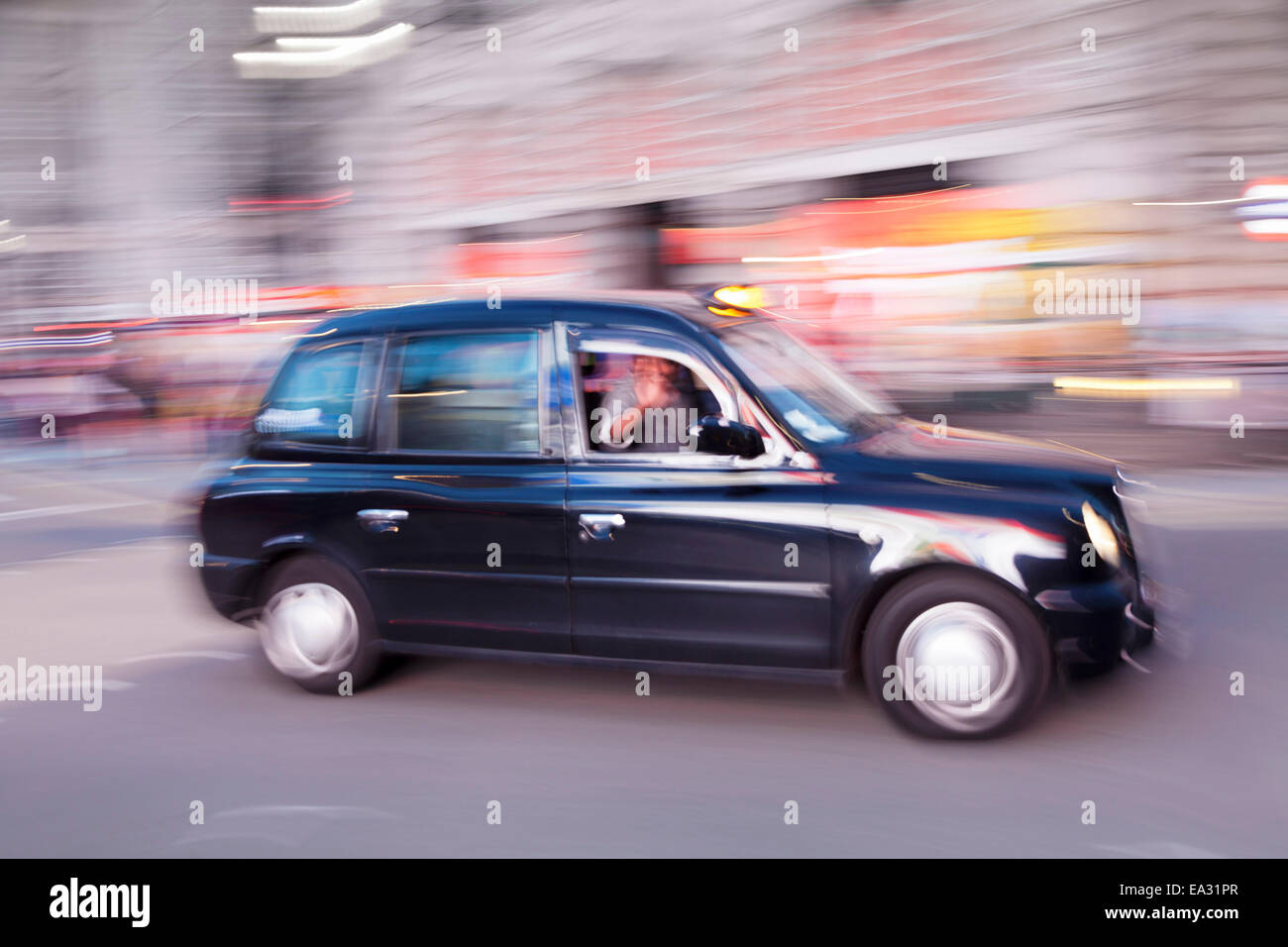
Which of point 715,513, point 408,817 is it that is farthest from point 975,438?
point 408,817

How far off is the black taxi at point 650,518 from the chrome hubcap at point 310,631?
13 millimetres

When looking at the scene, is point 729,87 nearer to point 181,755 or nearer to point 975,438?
point 975,438

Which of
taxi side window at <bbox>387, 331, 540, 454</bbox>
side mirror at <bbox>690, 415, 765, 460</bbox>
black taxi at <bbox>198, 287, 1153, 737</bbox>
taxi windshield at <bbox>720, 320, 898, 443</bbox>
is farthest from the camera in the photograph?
taxi side window at <bbox>387, 331, 540, 454</bbox>

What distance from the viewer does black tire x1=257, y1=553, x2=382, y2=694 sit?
518 centimetres

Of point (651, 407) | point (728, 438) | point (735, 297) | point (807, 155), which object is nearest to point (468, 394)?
point (651, 407)

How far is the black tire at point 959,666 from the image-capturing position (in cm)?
420

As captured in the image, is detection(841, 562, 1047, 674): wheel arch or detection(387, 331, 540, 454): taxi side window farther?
detection(387, 331, 540, 454): taxi side window

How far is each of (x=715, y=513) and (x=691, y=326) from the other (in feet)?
2.36

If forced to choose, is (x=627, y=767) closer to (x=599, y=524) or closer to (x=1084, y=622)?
(x=599, y=524)

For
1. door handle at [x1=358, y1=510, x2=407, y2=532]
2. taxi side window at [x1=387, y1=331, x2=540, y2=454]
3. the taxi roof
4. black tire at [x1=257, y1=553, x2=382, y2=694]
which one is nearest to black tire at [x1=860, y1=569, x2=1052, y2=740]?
the taxi roof

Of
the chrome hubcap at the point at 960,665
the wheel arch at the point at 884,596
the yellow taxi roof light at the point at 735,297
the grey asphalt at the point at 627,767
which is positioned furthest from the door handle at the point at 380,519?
the chrome hubcap at the point at 960,665

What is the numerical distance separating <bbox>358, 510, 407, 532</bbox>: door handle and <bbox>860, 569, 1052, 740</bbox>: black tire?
1896 mm

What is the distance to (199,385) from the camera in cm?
2086

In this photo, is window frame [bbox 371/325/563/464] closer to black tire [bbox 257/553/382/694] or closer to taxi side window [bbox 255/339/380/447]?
taxi side window [bbox 255/339/380/447]
